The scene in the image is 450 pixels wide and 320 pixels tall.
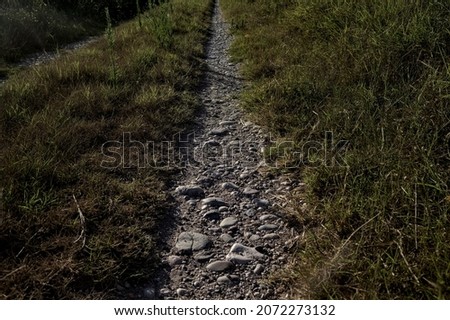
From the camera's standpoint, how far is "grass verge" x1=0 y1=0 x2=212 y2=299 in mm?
2299

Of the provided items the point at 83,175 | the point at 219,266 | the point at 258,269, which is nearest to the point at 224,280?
the point at 219,266

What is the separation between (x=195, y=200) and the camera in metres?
3.18

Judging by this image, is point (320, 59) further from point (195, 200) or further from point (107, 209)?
point (107, 209)

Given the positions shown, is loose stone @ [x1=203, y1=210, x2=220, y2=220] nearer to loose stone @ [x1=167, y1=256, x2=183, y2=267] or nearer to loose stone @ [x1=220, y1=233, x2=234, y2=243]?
loose stone @ [x1=220, y1=233, x2=234, y2=243]

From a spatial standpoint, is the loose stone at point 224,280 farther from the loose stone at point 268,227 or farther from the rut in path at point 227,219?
the loose stone at point 268,227

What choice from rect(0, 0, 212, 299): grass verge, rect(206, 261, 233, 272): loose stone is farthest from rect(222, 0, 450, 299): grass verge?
rect(0, 0, 212, 299): grass verge

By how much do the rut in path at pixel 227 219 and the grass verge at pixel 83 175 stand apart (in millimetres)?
214

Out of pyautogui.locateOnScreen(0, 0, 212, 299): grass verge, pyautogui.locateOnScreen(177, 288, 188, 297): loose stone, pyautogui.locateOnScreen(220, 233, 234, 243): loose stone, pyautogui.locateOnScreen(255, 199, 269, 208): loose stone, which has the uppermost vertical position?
pyautogui.locateOnScreen(0, 0, 212, 299): grass verge

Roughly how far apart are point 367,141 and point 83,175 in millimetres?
2509

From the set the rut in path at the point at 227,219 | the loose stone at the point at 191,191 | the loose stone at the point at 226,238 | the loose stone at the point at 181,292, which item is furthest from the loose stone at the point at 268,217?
the loose stone at the point at 181,292
